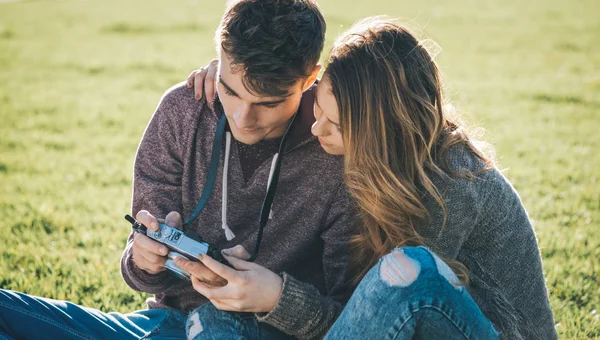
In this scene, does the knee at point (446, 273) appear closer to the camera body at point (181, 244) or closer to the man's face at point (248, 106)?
the camera body at point (181, 244)

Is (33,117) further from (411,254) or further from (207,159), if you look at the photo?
(411,254)

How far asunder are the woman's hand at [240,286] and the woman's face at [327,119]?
0.63 metres

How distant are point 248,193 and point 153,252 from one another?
1.98 ft

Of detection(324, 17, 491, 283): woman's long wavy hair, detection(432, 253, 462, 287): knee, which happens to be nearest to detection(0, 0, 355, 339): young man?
detection(324, 17, 491, 283): woman's long wavy hair

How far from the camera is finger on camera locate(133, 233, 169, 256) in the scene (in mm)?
2609

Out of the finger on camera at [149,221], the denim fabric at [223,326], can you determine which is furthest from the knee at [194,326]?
the finger on camera at [149,221]

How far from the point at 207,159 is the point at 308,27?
807 millimetres

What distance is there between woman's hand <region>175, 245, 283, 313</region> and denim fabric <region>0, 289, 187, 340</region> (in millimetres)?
389

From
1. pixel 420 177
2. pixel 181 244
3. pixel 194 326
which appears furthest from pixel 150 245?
pixel 420 177

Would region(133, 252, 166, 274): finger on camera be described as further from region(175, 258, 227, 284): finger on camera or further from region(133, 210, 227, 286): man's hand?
region(175, 258, 227, 284): finger on camera

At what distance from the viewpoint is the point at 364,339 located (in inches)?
88.2

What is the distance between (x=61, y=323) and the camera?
8.50ft

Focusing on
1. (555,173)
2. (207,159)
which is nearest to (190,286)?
(207,159)

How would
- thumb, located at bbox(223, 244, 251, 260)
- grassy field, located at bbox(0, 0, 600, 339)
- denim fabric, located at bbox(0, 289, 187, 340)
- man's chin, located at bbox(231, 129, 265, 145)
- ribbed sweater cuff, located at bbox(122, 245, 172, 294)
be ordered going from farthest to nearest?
grassy field, located at bbox(0, 0, 600, 339) → man's chin, located at bbox(231, 129, 265, 145) → ribbed sweater cuff, located at bbox(122, 245, 172, 294) → thumb, located at bbox(223, 244, 251, 260) → denim fabric, located at bbox(0, 289, 187, 340)
